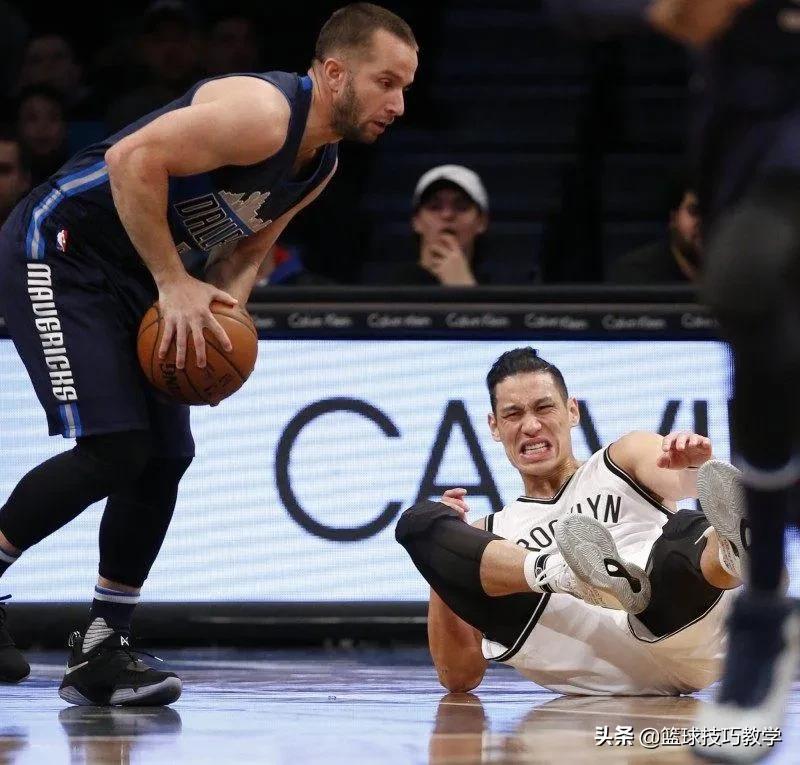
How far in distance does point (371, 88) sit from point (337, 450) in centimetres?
177

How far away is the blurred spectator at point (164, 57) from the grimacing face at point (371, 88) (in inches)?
144

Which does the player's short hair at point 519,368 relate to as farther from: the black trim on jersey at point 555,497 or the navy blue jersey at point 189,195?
the navy blue jersey at point 189,195

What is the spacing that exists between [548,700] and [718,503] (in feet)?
2.56

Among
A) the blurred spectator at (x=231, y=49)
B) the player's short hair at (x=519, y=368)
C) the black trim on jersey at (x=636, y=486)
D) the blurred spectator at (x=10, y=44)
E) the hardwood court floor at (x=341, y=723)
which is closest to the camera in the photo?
the hardwood court floor at (x=341, y=723)

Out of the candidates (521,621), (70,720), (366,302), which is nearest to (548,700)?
(521,621)

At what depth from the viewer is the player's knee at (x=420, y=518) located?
412 cm

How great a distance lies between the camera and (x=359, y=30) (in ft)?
12.6

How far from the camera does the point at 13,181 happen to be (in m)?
6.34

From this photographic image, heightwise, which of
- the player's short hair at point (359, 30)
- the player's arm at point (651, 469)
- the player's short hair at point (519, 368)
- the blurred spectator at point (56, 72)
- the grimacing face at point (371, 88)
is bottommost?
the player's arm at point (651, 469)

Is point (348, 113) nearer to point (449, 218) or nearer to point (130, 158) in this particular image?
point (130, 158)

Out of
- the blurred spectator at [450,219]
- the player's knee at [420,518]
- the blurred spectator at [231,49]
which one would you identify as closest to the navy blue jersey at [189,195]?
the player's knee at [420,518]

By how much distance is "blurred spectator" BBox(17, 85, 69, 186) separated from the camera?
23.2ft

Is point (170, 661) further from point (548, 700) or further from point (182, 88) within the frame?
point (182, 88)

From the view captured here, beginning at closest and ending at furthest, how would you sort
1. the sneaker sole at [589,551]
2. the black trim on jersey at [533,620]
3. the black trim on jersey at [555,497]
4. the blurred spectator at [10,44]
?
the sneaker sole at [589,551] → the black trim on jersey at [533,620] → the black trim on jersey at [555,497] → the blurred spectator at [10,44]
